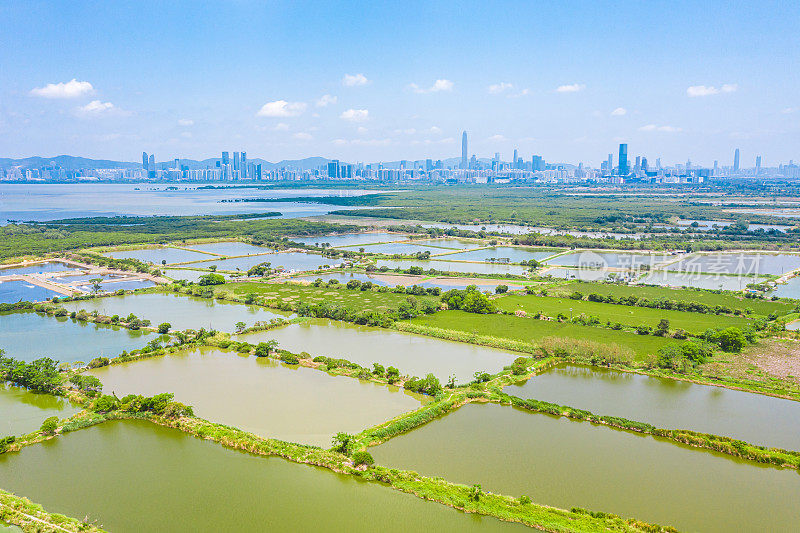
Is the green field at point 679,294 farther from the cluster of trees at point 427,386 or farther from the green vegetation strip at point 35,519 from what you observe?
the green vegetation strip at point 35,519

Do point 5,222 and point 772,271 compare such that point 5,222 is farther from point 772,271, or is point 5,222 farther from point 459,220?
point 772,271

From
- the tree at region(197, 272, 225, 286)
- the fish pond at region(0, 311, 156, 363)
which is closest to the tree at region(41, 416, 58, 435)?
the fish pond at region(0, 311, 156, 363)

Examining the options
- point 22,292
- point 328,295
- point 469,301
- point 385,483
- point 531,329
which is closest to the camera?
point 385,483

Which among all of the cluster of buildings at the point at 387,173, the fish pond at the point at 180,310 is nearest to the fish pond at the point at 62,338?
the fish pond at the point at 180,310

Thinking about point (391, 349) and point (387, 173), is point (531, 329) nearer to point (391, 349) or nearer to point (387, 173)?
point (391, 349)

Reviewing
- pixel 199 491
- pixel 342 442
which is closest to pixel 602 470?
pixel 342 442

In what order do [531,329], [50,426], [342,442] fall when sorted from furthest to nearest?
[531,329] < [50,426] < [342,442]

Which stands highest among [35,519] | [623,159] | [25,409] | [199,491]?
[623,159]
